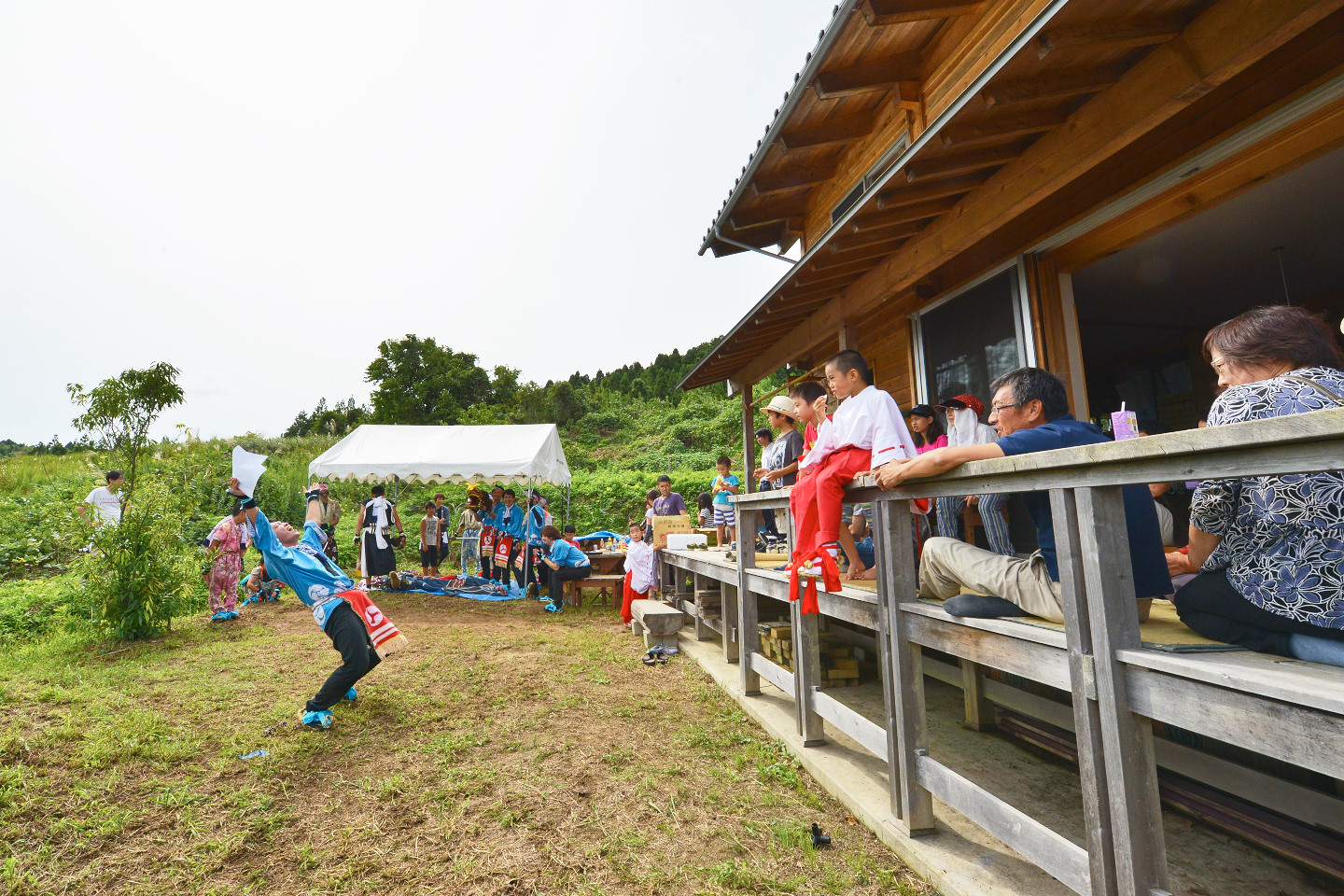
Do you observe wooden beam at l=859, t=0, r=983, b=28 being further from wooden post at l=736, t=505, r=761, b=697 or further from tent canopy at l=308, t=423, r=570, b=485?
tent canopy at l=308, t=423, r=570, b=485

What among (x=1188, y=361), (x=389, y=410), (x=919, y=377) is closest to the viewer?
(x=919, y=377)

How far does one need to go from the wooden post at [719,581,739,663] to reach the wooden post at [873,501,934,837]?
2948 mm

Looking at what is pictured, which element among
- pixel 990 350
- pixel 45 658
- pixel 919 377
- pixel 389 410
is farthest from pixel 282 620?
pixel 389 410

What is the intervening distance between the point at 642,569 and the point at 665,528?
67cm

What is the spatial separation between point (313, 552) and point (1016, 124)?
218 inches

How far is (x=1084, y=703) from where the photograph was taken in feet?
6.09

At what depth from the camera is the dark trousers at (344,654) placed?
4750 mm

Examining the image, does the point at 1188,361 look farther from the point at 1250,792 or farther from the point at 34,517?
the point at 34,517

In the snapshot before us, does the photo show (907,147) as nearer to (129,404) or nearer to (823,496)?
(823,496)

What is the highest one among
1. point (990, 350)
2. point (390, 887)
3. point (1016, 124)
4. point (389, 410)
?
point (389, 410)

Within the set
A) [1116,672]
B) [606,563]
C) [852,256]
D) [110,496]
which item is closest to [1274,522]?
[1116,672]

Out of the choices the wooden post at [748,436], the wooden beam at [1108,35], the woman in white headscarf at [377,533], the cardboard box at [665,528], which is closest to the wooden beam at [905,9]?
the wooden beam at [1108,35]

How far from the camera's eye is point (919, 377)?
6.07 metres

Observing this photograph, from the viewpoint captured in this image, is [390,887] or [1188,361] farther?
[1188,361]
